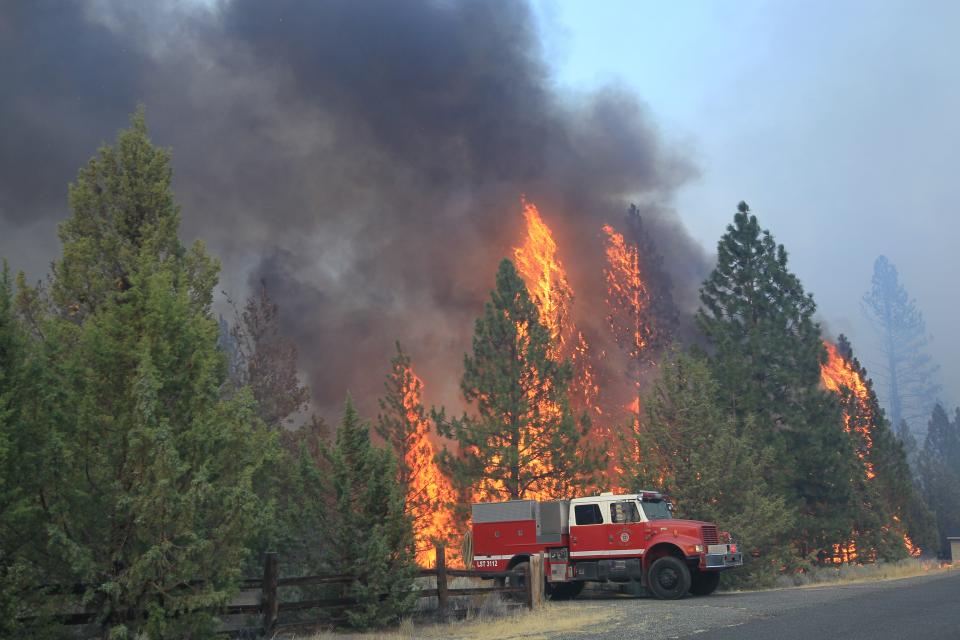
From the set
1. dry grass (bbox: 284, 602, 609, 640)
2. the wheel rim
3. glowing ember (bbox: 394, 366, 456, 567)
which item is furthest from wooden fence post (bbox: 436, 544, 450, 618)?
glowing ember (bbox: 394, 366, 456, 567)

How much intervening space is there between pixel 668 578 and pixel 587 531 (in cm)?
281

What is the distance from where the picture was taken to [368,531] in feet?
58.7

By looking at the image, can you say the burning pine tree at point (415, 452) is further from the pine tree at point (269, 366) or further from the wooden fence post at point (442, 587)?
the wooden fence post at point (442, 587)

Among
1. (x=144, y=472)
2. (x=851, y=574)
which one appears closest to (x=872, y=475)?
(x=851, y=574)

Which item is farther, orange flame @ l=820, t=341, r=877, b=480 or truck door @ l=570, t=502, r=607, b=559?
orange flame @ l=820, t=341, r=877, b=480

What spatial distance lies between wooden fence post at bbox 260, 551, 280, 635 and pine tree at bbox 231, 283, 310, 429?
22689mm

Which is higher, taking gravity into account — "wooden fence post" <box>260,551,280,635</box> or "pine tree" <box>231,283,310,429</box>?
"pine tree" <box>231,283,310,429</box>

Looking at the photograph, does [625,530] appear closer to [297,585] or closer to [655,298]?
[297,585]

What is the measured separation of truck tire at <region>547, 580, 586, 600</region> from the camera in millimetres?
26859

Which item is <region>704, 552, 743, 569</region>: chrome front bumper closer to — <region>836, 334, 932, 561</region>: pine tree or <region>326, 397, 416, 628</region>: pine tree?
<region>326, 397, 416, 628</region>: pine tree

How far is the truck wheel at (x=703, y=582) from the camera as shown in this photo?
25.5m

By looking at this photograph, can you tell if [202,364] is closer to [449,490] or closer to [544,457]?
[544,457]

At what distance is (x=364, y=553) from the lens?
57.7 feet

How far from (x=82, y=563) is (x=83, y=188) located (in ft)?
35.8
